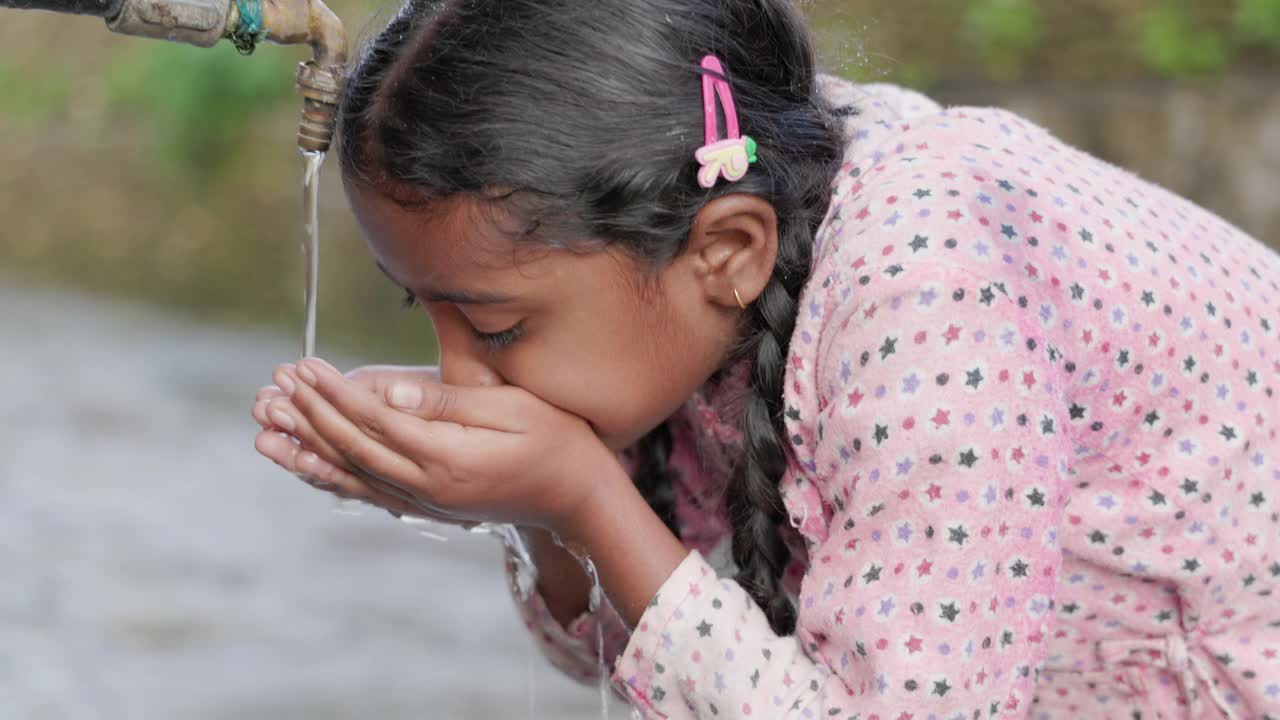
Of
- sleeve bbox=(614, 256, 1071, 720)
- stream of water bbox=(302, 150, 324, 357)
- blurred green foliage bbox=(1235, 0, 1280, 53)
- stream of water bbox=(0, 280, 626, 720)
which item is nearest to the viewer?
sleeve bbox=(614, 256, 1071, 720)

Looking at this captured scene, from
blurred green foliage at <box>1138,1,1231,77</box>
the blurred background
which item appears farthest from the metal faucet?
blurred green foliage at <box>1138,1,1231,77</box>

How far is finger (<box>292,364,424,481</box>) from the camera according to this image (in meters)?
1.88

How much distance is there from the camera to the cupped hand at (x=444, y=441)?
6.16 ft

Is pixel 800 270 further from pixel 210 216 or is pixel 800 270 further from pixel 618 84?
pixel 210 216

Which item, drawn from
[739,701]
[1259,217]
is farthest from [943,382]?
[1259,217]

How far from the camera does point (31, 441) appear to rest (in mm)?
5371

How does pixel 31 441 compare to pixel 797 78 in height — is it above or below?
below

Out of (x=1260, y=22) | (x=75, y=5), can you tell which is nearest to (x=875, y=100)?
(x=75, y=5)

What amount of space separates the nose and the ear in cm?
28

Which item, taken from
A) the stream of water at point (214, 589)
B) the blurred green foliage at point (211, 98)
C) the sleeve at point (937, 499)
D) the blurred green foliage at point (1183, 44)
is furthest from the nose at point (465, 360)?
the blurred green foliage at point (211, 98)

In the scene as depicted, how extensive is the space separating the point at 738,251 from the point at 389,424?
0.48 metres

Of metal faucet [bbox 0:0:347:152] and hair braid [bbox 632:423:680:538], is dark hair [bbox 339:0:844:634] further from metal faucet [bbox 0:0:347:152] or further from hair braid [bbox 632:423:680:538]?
hair braid [bbox 632:423:680:538]

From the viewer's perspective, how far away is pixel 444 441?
188 centimetres

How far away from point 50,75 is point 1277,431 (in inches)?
330
